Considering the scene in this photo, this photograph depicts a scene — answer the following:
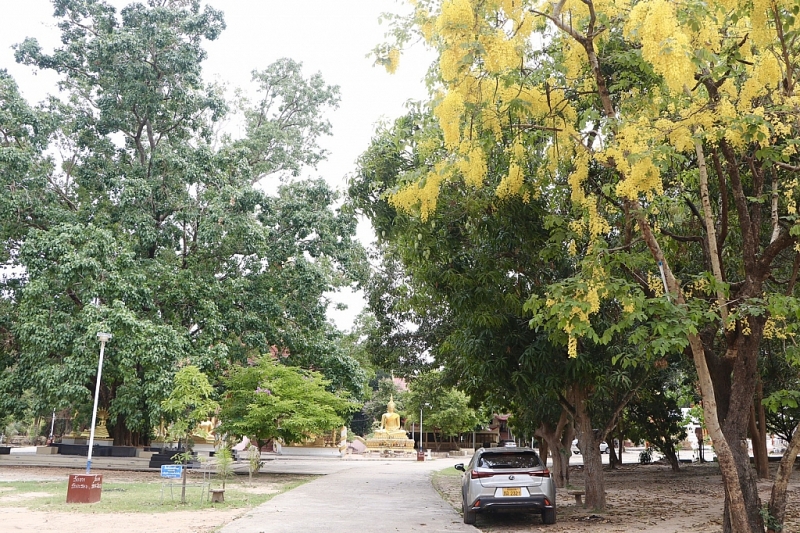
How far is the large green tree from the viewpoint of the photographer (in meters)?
19.3

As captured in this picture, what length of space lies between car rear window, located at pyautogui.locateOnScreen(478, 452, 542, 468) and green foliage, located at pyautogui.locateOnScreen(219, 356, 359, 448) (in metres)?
8.95

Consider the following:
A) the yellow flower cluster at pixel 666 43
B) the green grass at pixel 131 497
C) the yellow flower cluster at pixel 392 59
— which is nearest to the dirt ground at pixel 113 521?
the green grass at pixel 131 497

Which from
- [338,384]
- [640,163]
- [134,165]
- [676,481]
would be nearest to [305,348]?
[338,384]

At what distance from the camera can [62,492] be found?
1441 cm

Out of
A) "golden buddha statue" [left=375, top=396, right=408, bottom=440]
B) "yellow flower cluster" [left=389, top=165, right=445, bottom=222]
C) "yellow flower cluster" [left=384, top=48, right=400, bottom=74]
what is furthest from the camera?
"golden buddha statue" [left=375, top=396, right=408, bottom=440]

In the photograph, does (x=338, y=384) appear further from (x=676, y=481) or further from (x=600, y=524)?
(x=600, y=524)

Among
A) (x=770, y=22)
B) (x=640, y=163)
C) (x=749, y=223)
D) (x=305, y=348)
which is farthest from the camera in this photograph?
(x=305, y=348)

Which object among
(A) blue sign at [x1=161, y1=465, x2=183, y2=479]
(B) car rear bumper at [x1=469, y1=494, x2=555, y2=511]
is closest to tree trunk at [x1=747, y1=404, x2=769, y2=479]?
(B) car rear bumper at [x1=469, y1=494, x2=555, y2=511]

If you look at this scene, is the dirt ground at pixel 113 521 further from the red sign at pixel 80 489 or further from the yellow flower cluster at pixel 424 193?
the yellow flower cluster at pixel 424 193

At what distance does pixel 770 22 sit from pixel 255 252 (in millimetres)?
17213

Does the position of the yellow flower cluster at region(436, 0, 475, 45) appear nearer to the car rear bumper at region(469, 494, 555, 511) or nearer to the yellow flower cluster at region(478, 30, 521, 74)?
the yellow flower cluster at region(478, 30, 521, 74)

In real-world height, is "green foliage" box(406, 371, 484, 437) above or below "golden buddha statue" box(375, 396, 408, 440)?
above

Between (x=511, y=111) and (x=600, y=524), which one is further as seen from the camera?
(x=600, y=524)

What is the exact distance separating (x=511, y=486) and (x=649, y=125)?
19.4 ft
